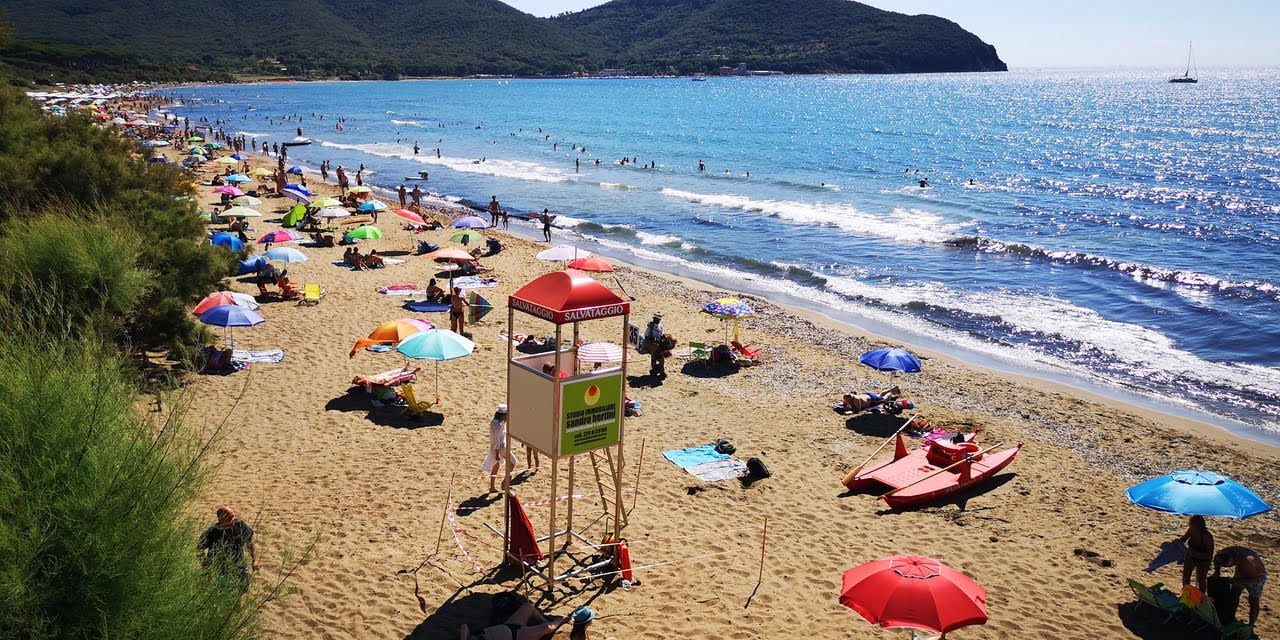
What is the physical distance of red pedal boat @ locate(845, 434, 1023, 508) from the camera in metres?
11.8

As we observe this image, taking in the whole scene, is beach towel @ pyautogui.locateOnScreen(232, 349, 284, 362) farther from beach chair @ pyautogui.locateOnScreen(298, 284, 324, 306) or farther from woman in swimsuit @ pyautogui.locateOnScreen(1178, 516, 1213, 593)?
woman in swimsuit @ pyautogui.locateOnScreen(1178, 516, 1213, 593)

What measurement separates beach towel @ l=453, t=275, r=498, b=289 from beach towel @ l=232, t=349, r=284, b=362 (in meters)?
7.10

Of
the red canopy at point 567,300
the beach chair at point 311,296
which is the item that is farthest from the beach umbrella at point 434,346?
the beach chair at point 311,296

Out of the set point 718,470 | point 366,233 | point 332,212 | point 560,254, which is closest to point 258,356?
point 560,254

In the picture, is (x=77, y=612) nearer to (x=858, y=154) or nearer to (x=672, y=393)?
(x=672, y=393)

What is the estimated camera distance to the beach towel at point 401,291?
70.9 ft

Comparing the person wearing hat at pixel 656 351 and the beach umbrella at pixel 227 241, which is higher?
the beach umbrella at pixel 227 241

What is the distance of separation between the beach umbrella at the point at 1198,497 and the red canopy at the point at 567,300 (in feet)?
20.0

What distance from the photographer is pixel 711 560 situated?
9.82 m

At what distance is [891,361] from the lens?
1535 cm

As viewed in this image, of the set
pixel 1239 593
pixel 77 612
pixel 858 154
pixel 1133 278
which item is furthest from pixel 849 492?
pixel 858 154

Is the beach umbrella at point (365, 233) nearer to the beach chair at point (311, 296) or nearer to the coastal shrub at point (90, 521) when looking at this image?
the beach chair at point (311, 296)

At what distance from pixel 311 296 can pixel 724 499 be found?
12.7 metres

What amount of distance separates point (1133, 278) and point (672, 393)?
66.0 feet
